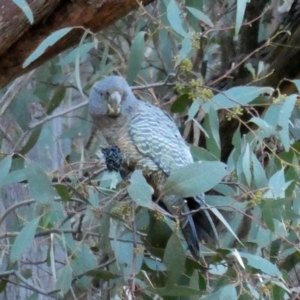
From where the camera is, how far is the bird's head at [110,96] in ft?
5.33

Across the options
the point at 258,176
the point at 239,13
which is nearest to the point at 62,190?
the point at 258,176

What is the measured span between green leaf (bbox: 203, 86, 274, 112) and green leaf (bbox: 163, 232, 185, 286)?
0.33 m

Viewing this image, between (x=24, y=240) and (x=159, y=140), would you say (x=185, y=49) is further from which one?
(x=24, y=240)

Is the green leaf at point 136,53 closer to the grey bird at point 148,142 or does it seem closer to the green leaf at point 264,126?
the grey bird at point 148,142

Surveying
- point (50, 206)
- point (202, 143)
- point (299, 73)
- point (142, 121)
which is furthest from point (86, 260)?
point (299, 73)

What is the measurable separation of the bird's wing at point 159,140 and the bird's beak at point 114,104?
0.04 metres

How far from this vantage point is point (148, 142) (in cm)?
153

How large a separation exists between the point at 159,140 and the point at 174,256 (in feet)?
0.98

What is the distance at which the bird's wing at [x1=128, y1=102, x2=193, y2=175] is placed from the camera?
1521 mm

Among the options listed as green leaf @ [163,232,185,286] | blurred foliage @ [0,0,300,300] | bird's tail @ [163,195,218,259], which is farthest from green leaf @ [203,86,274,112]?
green leaf @ [163,232,185,286]

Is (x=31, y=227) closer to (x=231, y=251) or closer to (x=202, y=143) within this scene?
(x=231, y=251)

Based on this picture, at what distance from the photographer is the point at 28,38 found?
147 cm

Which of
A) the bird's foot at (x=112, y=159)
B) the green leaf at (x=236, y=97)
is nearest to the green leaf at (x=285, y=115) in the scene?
the green leaf at (x=236, y=97)

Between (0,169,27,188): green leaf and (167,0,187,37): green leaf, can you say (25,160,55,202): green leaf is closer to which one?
(0,169,27,188): green leaf
